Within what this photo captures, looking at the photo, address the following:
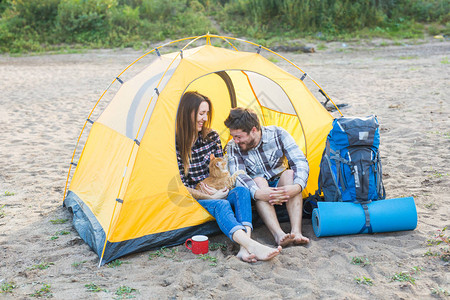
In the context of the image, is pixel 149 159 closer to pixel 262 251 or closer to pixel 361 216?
pixel 262 251

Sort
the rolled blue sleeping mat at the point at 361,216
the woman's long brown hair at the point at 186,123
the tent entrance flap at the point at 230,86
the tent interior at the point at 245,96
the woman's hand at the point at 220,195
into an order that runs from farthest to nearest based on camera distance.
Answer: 1. the tent entrance flap at the point at 230,86
2. the tent interior at the point at 245,96
3. the woman's long brown hair at the point at 186,123
4. the woman's hand at the point at 220,195
5. the rolled blue sleeping mat at the point at 361,216

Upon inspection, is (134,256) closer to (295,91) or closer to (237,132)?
(237,132)

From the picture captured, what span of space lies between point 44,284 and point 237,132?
6.30ft

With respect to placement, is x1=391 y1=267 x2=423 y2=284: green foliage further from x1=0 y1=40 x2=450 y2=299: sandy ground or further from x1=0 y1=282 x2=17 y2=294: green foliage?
x1=0 y1=282 x2=17 y2=294: green foliage

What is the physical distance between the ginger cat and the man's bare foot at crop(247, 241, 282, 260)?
2.61ft

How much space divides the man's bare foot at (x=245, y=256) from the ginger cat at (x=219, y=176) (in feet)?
2.52

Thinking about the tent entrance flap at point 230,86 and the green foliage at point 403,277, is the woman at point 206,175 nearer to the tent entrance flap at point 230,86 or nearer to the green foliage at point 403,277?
the green foliage at point 403,277

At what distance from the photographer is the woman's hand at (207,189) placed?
4098mm

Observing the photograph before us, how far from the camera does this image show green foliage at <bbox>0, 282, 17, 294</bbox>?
3172 millimetres

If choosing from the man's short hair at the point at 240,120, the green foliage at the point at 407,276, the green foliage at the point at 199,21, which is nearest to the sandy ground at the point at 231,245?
the green foliage at the point at 407,276

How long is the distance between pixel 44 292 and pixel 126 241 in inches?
29.2

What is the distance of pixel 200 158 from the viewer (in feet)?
14.3

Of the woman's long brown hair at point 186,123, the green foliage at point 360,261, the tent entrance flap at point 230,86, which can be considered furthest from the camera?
the tent entrance flap at point 230,86

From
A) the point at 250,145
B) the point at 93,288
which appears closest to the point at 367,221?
the point at 250,145
